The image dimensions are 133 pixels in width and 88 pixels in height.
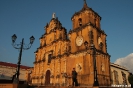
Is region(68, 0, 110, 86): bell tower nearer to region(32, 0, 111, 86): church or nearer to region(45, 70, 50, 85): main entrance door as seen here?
region(32, 0, 111, 86): church

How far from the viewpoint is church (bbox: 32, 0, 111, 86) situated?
17062mm

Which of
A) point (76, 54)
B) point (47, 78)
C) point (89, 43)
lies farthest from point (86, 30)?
point (47, 78)

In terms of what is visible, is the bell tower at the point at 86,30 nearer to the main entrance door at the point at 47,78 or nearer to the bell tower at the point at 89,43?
the bell tower at the point at 89,43

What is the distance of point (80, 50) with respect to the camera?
18672mm

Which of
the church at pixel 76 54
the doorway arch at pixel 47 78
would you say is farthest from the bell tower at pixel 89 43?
the doorway arch at pixel 47 78

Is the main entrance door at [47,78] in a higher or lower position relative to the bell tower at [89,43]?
lower

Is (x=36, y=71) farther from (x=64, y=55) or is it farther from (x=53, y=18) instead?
(x=53, y=18)

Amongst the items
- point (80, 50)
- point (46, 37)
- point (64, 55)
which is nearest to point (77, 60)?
point (80, 50)

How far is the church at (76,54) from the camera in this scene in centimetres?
1706

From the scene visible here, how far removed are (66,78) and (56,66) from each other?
3389 millimetres

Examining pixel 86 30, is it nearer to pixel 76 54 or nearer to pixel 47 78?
pixel 76 54

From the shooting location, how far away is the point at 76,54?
61.8ft

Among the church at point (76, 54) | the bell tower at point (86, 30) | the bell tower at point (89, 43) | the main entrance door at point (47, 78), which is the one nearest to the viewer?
the bell tower at point (89, 43)

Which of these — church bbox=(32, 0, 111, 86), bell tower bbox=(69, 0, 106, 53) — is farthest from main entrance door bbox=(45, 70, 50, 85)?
bell tower bbox=(69, 0, 106, 53)
